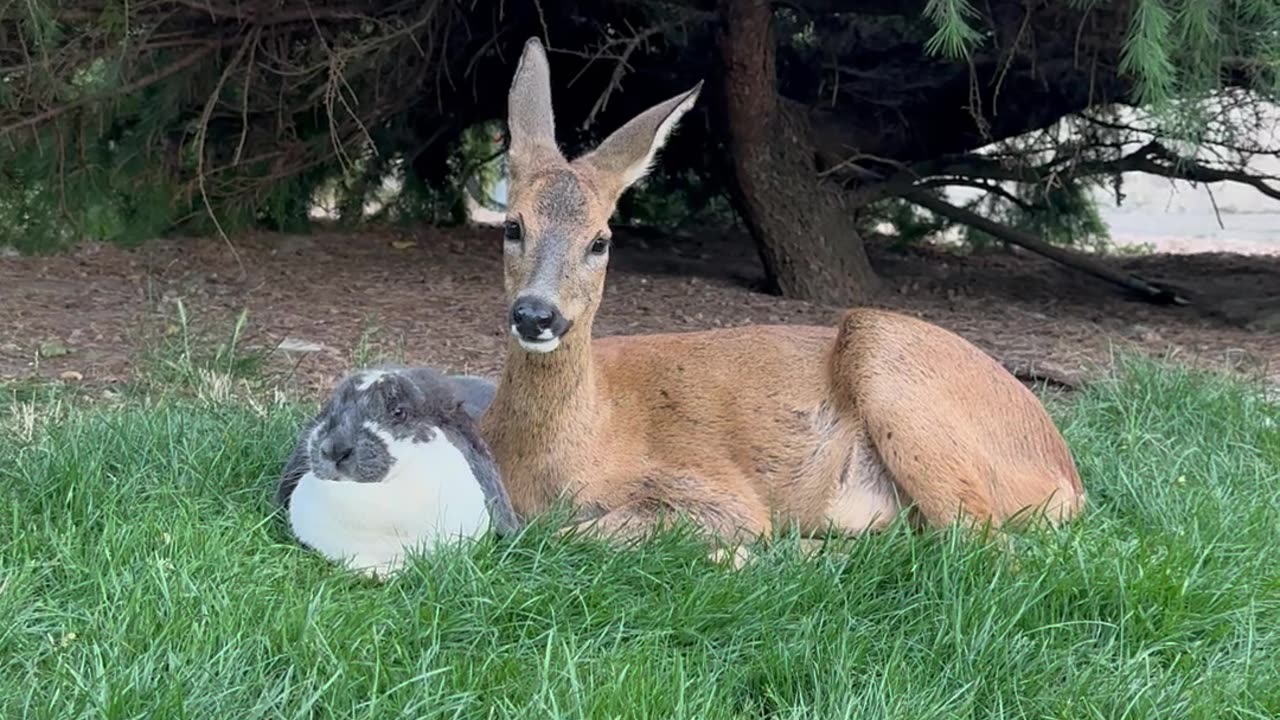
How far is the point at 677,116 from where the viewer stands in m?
3.72

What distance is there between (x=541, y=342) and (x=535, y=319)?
0.24ft

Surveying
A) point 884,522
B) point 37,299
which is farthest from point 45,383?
point 884,522

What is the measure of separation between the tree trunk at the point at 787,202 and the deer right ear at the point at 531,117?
328 centimetres

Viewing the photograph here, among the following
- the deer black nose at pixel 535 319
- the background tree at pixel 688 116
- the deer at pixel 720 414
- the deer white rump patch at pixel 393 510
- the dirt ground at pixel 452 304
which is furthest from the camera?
the dirt ground at pixel 452 304

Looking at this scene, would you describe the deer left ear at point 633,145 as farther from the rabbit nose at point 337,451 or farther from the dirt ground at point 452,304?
the dirt ground at point 452,304

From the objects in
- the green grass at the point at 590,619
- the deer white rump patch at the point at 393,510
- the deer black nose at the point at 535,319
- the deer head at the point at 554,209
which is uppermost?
the deer head at the point at 554,209

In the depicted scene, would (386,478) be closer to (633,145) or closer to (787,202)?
(633,145)

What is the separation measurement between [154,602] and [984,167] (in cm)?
652

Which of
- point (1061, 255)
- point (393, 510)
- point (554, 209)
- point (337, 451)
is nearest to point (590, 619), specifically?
point (393, 510)

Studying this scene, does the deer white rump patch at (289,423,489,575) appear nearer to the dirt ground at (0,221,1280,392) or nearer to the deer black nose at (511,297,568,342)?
the deer black nose at (511,297,568,342)

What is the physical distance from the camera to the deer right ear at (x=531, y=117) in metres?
3.73

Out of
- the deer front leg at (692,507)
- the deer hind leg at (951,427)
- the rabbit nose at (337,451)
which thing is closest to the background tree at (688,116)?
the deer hind leg at (951,427)

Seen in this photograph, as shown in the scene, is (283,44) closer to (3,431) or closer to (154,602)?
(3,431)

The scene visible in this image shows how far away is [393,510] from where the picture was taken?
3150 millimetres
